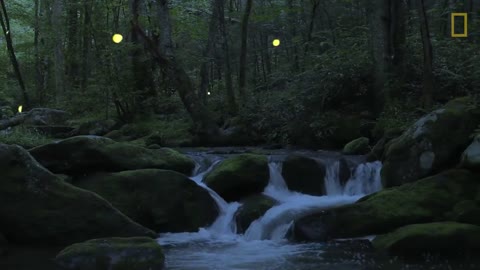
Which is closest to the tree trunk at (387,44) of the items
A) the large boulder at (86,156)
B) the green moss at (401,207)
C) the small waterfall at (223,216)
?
the green moss at (401,207)

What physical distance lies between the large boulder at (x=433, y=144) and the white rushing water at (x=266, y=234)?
877mm

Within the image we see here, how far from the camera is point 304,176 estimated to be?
1095cm

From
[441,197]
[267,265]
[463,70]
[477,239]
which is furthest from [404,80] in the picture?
[267,265]

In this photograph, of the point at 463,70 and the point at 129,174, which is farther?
the point at 463,70

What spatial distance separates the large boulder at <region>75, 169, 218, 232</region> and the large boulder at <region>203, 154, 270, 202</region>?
0.55 metres

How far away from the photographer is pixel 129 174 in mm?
9547

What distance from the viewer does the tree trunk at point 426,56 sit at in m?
12.1

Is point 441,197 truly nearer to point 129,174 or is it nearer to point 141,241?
point 141,241

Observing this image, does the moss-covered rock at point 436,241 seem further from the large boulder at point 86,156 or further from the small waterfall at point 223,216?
the large boulder at point 86,156

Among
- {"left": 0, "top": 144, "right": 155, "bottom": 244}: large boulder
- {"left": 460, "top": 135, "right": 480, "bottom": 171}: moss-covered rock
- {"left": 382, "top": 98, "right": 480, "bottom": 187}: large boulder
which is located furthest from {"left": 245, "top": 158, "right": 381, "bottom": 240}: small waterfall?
{"left": 0, "top": 144, "right": 155, "bottom": 244}: large boulder

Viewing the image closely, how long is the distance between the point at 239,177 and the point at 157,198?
1816mm

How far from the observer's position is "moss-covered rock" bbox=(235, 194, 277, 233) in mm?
9117

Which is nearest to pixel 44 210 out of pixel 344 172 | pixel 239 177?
pixel 239 177

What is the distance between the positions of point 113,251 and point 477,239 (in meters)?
4.95
